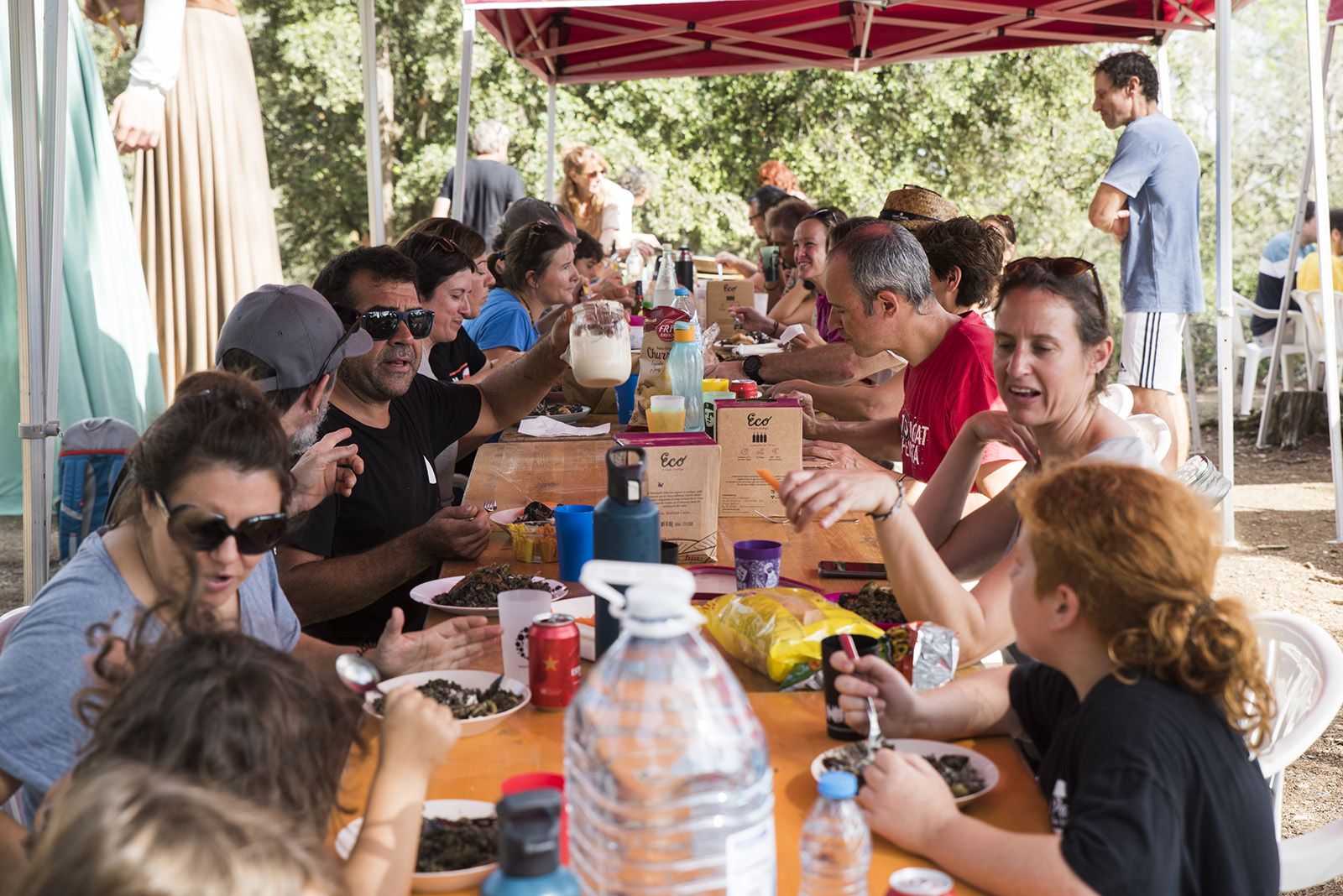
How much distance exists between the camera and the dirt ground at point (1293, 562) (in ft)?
11.7

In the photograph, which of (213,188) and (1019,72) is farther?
(1019,72)

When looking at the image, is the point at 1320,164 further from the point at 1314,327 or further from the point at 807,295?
the point at 1314,327

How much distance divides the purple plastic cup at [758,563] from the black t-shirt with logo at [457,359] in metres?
2.48

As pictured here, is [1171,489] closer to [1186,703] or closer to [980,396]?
[1186,703]

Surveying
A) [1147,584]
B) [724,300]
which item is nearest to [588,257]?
[724,300]

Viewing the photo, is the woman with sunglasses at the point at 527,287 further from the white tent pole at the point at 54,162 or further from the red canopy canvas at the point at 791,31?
the red canopy canvas at the point at 791,31

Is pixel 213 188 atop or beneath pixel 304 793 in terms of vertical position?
atop

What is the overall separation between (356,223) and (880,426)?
558 inches

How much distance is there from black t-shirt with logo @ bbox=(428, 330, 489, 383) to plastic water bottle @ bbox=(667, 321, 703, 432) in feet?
4.06

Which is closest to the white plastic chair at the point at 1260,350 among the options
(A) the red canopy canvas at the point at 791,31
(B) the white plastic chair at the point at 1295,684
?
(A) the red canopy canvas at the point at 791,31

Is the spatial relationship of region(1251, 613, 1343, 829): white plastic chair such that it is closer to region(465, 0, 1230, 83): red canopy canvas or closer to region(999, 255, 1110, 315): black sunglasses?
region(999, 255, 1110, 315): black sunglasses

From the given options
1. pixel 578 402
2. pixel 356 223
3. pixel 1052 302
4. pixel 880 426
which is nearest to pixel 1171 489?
pixel 1052 302

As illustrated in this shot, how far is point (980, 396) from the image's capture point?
11.3 feet

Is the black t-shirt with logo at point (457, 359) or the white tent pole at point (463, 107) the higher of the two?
the white tent pole at point (463, 107)
